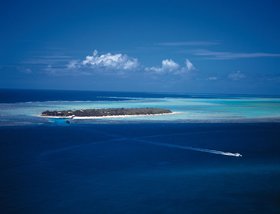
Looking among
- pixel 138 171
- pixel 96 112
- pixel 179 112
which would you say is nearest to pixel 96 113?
pixel 96 112

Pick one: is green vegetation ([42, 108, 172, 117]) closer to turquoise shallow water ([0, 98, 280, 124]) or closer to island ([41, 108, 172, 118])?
island ([41, 108, 172, 118])

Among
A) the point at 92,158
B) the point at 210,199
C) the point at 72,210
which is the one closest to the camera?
the point at 72,210

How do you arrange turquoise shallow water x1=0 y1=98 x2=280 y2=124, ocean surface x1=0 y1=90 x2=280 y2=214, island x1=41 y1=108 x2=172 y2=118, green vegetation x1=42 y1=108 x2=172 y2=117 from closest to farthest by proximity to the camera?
ocean surface x1=0 y1=90 x2=280 y2=214 < turquoise shallow water x1=0 y1=98 x2=280 y2=124 < island x1=41 y1=108 x2=172 y2=118 < green vegetation x1=42 y1=108 x2=172 y2=117

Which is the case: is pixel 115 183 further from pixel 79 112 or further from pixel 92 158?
pixel 79 112

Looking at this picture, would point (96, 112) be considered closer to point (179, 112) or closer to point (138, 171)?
point (179, 112)

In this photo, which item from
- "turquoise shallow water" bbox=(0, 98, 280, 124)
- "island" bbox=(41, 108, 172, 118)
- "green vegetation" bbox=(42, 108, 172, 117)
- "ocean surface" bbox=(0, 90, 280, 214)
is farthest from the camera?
"green vegetation" bbox=(42, 108, 172, 117)

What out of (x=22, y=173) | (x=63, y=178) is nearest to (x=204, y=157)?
(x=63, y=178)

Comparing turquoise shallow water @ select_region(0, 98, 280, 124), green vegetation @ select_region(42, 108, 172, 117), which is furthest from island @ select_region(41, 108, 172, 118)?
turquoise shallow water @ select_region(0, 98, 280, 124)

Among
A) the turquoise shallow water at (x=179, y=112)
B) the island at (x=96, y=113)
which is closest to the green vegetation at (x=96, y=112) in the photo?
the island at (x=96, y=113)

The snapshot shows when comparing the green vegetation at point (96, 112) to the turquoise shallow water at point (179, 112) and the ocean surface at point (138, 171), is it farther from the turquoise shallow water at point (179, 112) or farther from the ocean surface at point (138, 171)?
the ocean surface at point (138, 171)
